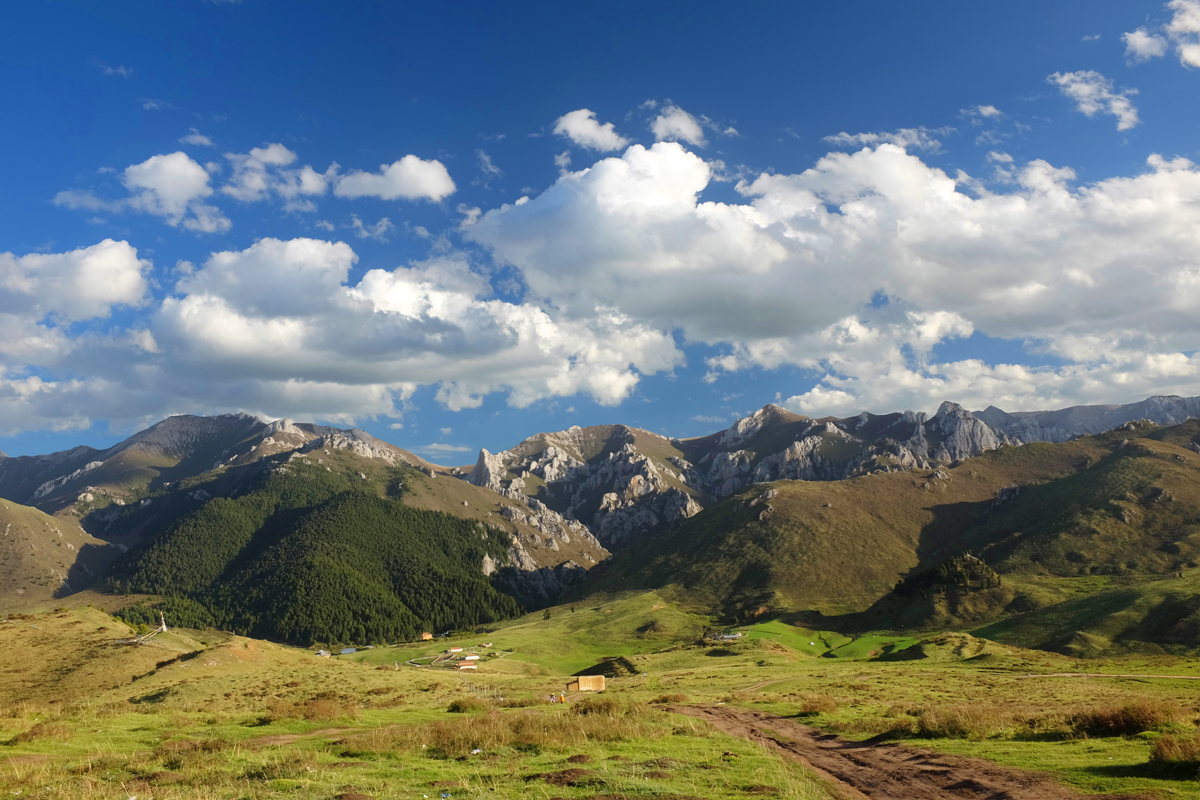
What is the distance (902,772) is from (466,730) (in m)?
19.1

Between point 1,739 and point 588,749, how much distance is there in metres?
26.4

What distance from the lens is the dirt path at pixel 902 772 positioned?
2241 centimetres

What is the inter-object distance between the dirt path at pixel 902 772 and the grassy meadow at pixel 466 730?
107 cm

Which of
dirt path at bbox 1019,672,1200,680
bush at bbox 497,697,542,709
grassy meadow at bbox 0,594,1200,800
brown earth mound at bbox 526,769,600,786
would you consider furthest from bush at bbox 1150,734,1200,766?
dirt path at bbox 1019,672,1200,680

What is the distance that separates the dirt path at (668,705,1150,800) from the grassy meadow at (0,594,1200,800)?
1.07 m

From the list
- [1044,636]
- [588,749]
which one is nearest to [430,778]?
[588,749]

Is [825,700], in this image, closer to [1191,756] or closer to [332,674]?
[1191,756]

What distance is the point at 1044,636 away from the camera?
13225cm

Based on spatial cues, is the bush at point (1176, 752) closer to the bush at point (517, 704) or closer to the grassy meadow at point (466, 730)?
the grassy meadow at point (466, 730)

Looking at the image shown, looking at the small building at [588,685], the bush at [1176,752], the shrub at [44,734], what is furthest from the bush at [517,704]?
the bush at [1176,752]

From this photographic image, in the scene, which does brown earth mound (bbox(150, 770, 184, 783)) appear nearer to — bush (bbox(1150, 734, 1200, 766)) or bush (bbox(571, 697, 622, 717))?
bush (bbox(571, 697, 622, 717))

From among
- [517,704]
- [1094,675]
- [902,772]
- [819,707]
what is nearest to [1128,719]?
[902,772]

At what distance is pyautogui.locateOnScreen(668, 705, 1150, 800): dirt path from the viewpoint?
73.5ft

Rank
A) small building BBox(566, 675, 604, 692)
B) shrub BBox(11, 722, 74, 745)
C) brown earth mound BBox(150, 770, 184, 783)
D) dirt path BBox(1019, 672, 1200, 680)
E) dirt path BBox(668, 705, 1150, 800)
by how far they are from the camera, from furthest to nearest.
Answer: dirt path BBox(1019, 672, 1200, 680) < small building BBox(566, 675, 604, 692) < shrub BBox(11, 722, 74, 745) < dirt path BBox(668, 705, 1150, 800) < brown earth mound BBox(150, 770, 184, 783)
